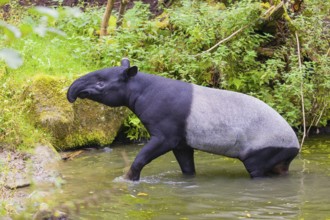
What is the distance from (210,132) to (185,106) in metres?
0.42

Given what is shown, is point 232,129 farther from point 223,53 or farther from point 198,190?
point 223,53

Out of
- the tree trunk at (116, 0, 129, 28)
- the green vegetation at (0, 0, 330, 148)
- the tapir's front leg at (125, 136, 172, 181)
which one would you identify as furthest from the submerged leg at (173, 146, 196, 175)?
the tree trunk at (116, 0, 129, 28)

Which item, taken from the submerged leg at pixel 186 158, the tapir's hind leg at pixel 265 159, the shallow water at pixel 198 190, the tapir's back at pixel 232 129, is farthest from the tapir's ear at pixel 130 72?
the tapir's hind leg at pixel 265 159

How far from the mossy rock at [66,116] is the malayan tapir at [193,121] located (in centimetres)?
203

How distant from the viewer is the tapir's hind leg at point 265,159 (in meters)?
7.09

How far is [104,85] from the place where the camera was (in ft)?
23.5

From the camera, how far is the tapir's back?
7051mm

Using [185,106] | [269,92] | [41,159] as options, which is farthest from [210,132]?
[269,92]

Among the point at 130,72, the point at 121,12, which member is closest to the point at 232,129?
the point at 130,72

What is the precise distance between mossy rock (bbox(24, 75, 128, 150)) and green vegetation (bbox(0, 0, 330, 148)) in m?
0.26

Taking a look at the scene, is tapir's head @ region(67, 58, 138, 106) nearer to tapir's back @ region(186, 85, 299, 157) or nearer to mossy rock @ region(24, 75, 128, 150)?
tapir's back @ region(186, 85, 299, 157)

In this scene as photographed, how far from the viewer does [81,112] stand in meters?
9.61

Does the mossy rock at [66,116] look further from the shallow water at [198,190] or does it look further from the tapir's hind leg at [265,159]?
the tapir's hind leg at [265,159]

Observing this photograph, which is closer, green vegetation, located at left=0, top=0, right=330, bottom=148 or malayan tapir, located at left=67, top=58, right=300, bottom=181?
malayan tapir, located at left=67, top=58, right=300, bottom=181
